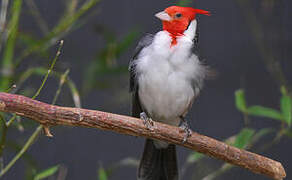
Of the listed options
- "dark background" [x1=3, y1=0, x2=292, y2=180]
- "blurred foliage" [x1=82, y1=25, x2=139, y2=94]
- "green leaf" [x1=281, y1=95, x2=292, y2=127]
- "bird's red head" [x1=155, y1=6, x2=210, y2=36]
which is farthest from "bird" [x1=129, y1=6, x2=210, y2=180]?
"dark background" [x1=3, y1=0, x2=292, y2=180]

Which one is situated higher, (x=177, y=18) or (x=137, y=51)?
(x=177, y=18)

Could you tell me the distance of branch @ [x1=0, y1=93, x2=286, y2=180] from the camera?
1258mm

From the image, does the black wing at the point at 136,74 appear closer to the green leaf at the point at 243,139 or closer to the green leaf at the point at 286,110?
the green leaf at the point at 243,139

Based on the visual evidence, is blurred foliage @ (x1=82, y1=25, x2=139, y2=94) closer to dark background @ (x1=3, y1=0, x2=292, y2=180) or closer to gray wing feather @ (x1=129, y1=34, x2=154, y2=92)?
dark background @ (x1=3, y1=0, x2=292, y2=180)

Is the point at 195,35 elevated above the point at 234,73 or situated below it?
Result: above

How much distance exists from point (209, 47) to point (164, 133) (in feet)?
4.45

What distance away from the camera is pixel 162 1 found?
2738 millimetres

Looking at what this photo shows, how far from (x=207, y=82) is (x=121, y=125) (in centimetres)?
145

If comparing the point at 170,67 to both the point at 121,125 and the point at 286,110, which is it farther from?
the point at 286,110

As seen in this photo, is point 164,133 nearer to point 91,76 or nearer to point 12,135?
point 91,76

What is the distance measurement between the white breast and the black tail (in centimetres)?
26

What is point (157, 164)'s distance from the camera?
1887mm

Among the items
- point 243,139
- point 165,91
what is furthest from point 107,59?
point 243,139

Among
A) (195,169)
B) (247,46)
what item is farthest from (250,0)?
(195,169)
